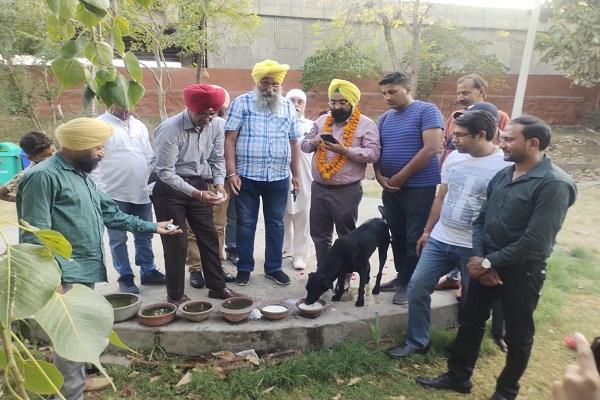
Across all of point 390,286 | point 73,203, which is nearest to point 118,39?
point 73,203

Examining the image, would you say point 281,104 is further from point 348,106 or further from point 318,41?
point 318,41

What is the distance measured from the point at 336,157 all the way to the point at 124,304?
6.67 feet

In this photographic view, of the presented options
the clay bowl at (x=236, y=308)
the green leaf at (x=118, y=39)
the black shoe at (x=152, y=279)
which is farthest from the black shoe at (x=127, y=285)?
the green leaf at (x=118, y=39)

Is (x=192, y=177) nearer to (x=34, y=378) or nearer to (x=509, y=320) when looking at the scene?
(x=509, y=320)

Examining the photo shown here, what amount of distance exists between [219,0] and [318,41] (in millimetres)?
4392

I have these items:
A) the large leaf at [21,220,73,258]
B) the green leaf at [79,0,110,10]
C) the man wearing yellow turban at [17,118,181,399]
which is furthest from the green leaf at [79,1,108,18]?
the man wearing yellow turban at [17,118,181,399]

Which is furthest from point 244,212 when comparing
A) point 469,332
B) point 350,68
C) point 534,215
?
point 350,68

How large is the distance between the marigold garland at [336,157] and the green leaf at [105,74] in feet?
9.29

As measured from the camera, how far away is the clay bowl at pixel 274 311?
3316mm

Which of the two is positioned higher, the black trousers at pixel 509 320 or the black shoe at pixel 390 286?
the black trousers at pixel 509 320

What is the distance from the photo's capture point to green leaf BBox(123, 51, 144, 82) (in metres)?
0.92

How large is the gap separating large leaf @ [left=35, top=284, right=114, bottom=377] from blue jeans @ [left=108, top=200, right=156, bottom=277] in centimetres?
320

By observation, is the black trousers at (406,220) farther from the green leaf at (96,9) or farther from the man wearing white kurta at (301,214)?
the green leaf at (96,9)

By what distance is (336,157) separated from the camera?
12.1 ft
